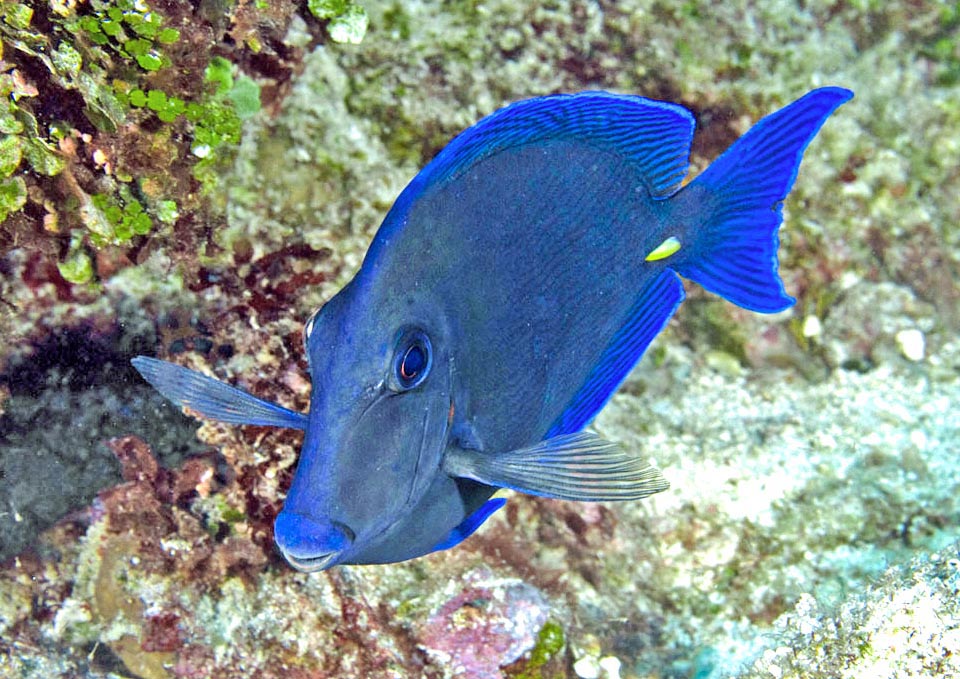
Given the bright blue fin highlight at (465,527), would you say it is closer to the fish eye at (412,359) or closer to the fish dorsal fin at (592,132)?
the fish eye at (412,359)

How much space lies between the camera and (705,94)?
3.84 meters

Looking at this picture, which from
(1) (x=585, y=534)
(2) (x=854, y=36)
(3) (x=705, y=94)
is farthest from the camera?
(2) (x=854, y=36)

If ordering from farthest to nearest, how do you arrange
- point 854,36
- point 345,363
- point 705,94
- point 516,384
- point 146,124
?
1. point 854,36
2. point 705,94
3. point 146,124
4. point 516,384
5. point 345,363

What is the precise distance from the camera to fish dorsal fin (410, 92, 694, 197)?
1722mm

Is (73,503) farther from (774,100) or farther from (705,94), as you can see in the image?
(774,100)

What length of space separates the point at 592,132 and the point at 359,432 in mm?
1037

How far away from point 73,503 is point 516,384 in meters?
1.83

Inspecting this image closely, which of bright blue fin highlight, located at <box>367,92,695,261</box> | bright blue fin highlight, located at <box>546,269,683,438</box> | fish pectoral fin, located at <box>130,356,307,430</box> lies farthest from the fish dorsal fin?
A: fish pectoral fin, located at <box>130,356,307,430</box>

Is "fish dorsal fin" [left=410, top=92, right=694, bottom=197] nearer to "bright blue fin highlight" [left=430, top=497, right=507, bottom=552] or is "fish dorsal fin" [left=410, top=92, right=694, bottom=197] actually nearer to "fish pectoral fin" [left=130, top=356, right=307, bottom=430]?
"fish pectoral fin" [left=130, top=356, right=307, bottom=430]

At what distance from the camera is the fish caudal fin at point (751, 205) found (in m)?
1.94

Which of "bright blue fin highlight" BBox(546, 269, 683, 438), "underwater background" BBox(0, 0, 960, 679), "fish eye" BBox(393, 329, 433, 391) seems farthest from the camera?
"underwater background" BBox(0, 0, 960, 679)

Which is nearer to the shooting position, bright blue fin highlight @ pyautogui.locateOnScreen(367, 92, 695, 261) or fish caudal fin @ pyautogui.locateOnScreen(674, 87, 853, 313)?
bright blue fin highlight @ pyautogui.locateOnScreen(367, 92, 695, 261)

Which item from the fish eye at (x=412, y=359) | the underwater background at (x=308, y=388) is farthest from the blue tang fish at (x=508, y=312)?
the underwater background at (x=308, y=388)

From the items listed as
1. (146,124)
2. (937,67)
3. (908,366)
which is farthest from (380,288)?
(937,67)
